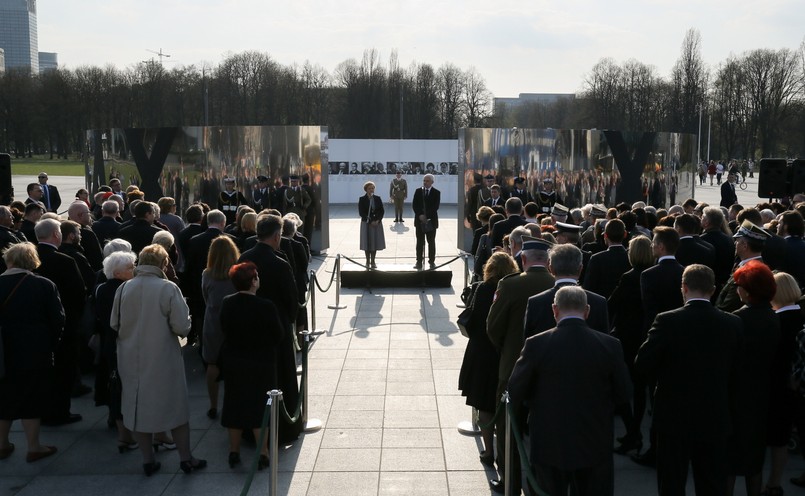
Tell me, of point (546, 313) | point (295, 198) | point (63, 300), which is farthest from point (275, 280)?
point (295, 198)

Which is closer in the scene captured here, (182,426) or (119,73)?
(182,426)

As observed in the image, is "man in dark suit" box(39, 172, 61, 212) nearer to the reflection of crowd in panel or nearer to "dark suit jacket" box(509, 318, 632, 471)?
the reflection of crowd in panel

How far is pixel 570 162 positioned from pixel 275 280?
44.5 ft

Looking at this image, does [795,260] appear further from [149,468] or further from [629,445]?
[149,468]

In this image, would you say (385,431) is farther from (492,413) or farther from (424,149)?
(424,149)

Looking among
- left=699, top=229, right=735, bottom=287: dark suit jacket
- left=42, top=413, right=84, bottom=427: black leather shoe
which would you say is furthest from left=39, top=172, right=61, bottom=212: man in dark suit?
left=699, top=229, right=735, bottom=287: dark suit jacket

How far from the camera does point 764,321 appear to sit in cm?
581

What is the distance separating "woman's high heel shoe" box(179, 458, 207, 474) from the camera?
22.6 feet

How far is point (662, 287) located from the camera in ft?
22.5

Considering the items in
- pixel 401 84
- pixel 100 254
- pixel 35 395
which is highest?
pixel 401 84

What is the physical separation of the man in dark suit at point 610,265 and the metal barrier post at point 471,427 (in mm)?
1603

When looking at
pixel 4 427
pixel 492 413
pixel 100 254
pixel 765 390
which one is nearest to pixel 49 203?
pixel 100 254

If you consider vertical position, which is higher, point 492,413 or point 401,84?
point 401,84

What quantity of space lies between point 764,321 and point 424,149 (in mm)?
28798
